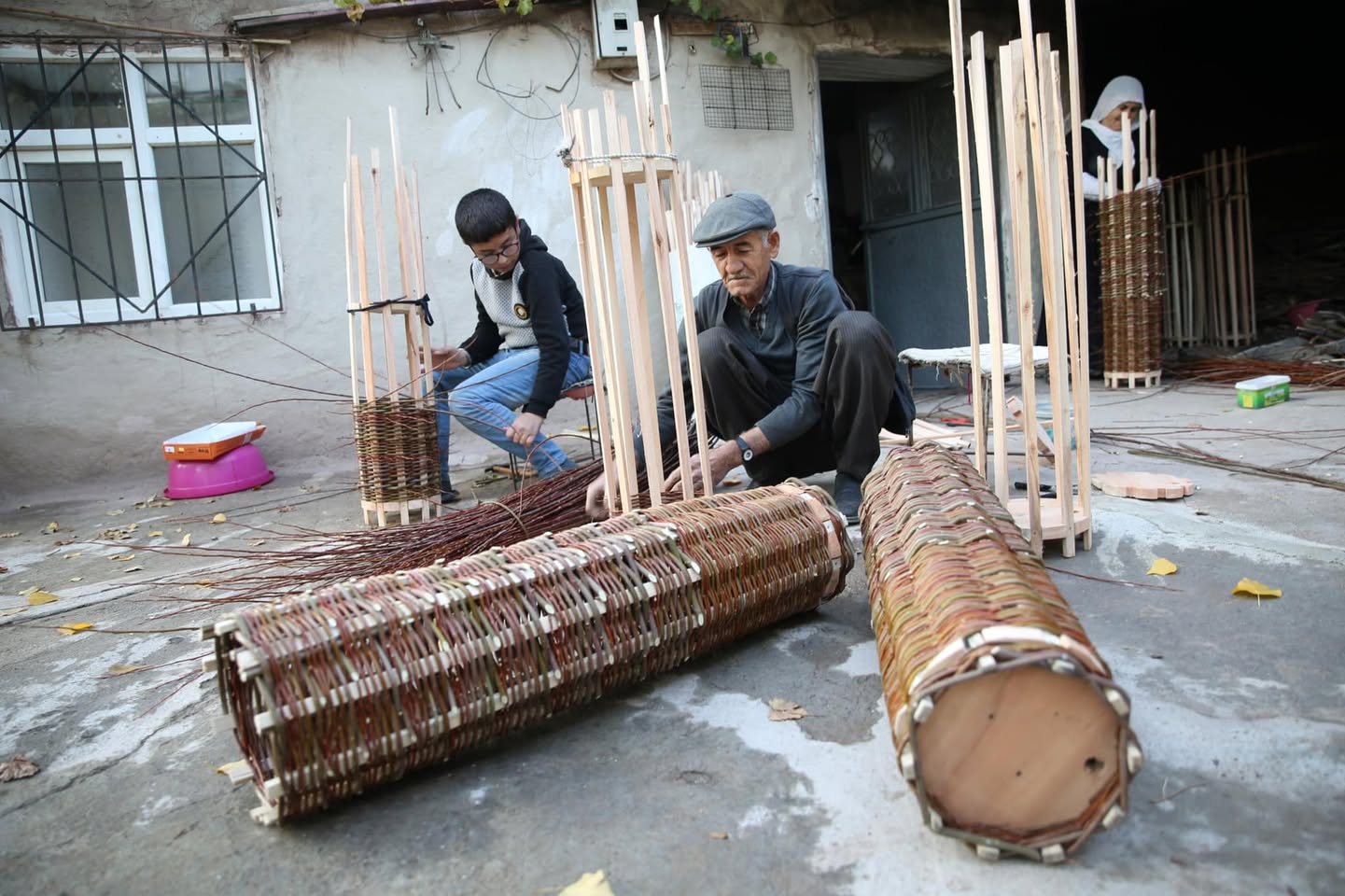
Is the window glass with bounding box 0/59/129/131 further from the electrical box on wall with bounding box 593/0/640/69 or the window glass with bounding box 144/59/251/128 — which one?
the electrical box on wall with bounding box 593/0/640/69

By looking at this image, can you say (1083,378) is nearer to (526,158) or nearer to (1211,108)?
(526,158)

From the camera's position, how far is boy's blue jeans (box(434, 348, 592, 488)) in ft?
10.1

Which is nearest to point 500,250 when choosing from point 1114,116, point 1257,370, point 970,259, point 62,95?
point 970,259

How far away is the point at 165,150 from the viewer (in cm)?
427

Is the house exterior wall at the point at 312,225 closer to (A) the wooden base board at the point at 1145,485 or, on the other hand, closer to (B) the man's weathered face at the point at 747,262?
(B) the man's weathered face at the point at 747,262

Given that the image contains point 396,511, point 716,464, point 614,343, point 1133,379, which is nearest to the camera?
point 614,343

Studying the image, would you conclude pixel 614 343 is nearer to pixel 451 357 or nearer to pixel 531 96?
A: pixel 451 357

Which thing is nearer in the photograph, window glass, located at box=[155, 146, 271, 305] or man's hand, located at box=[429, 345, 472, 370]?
man's hand, located at box=[429, 345, 472, 370]

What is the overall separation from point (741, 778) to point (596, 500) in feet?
3.62

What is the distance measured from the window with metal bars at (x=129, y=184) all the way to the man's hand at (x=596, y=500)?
284 centimetres

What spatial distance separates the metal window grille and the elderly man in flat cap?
2.65m

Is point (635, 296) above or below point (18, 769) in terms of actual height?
above

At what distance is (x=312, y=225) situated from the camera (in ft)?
14.2

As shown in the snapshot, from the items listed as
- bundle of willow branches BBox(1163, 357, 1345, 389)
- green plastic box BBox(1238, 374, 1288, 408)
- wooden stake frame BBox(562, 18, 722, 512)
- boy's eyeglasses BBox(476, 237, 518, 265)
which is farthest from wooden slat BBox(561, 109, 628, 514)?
bundle of willow branches BBox(1163, 357, 1345, 389)
